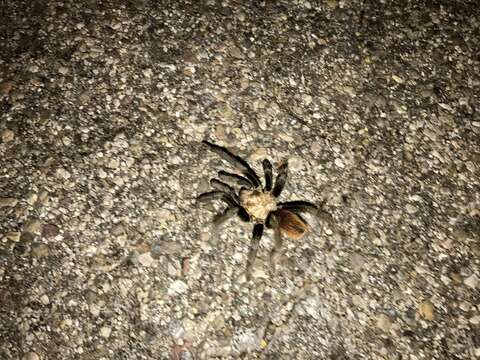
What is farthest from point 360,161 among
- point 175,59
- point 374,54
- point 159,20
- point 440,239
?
point 159,20

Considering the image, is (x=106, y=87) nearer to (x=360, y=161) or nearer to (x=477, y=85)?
(x=360, y=161)

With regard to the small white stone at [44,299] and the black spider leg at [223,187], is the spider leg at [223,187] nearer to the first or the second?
the black spider leg at [223,187]

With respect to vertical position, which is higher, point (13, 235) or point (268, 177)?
point (268, 177)

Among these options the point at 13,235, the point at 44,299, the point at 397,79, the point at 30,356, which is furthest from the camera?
the point at 397,79

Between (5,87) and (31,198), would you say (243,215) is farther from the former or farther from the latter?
(5,87)

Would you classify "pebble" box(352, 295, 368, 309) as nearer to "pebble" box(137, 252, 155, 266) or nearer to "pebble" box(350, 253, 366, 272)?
"pebble" box(350, 253, 366, 272)

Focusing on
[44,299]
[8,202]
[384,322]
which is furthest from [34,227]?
[384,322]
